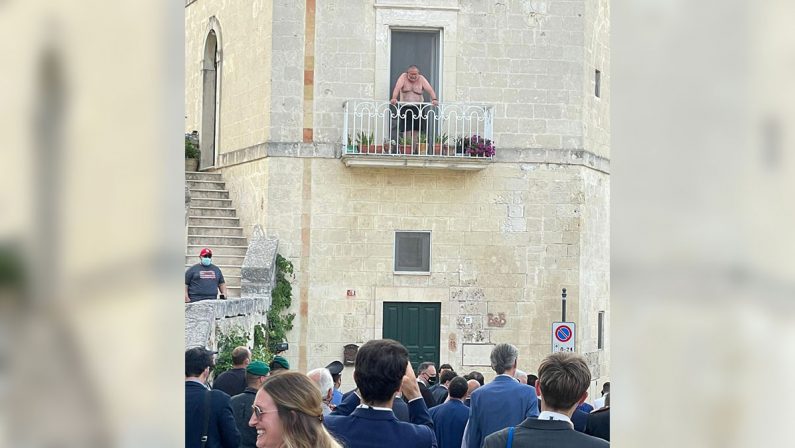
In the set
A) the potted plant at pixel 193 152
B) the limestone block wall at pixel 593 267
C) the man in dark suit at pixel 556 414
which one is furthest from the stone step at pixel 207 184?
the man in dark suit at pixel 556 414

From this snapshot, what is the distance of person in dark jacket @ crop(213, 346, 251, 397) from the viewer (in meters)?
7.76

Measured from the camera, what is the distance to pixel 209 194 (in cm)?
2255

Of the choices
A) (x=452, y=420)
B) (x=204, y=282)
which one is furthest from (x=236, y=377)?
(x=204, y=282)

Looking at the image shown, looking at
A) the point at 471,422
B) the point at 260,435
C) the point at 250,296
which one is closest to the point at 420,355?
the point at 250,296

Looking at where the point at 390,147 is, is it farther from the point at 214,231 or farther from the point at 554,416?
the point at 554,416

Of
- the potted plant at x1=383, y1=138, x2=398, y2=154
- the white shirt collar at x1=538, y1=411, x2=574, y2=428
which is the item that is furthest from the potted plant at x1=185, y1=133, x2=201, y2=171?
the white shirt collar at x1=538, y1=411, x2=574, y2=428

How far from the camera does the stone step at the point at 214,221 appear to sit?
2156 cm

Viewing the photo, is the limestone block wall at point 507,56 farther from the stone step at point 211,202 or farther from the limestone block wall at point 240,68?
the stone step at point 211,202

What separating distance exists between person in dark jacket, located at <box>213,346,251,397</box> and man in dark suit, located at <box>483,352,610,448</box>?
3847mm

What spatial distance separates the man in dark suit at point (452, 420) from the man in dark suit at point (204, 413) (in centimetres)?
166
